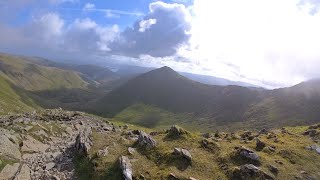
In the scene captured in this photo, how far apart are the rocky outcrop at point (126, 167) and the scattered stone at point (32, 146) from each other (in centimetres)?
1604

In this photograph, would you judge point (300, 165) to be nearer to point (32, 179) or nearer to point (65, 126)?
point (32, 179)

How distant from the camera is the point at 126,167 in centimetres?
3822

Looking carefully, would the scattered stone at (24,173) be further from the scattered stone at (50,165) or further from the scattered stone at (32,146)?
the scattered stone at (32,146)

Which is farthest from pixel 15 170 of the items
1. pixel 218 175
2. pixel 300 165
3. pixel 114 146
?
pixel 300 165

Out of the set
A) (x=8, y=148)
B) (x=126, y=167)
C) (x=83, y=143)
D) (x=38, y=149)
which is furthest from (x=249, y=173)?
(x=8, y=148)

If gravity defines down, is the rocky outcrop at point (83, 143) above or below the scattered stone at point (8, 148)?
above

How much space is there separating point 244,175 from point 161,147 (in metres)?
11.4

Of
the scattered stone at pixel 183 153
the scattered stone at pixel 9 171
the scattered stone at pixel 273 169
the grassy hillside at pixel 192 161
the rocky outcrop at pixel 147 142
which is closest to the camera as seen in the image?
the scattered stone at pixel 9 171

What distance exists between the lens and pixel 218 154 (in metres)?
43.9

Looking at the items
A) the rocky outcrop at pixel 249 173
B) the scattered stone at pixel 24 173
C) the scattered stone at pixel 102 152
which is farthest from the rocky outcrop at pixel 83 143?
the rocky outcrop at pixel 249 173

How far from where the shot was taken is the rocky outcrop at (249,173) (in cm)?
3841

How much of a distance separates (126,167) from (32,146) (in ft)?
62.2

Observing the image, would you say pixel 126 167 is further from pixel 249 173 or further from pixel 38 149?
pixel 38 149

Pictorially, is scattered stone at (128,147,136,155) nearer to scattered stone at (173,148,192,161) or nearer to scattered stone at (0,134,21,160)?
scattered stone at (173,148,192,161)
